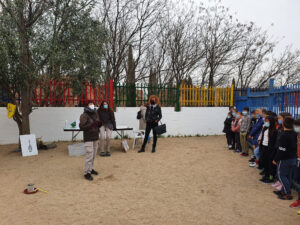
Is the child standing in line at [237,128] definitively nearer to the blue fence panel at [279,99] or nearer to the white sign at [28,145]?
the blue fence panel at [279,99]

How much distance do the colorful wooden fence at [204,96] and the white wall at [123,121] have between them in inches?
13.9

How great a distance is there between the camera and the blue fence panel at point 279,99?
673 cm

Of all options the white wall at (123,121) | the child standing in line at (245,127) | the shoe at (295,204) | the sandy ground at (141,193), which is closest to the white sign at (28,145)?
the sandy ground at (141,193)

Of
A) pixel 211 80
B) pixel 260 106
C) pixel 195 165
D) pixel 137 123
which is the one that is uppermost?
pixel 211 80

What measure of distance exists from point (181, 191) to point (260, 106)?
21.4ft

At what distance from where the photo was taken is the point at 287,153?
3.97 m

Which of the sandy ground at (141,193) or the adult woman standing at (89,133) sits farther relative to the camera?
the adult woman standing at (89,133)

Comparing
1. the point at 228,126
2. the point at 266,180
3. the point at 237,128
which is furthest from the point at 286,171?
the point at 228,126

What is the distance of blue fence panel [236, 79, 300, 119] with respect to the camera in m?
6.73

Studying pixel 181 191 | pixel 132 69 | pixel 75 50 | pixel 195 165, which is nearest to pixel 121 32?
pixel 132 69

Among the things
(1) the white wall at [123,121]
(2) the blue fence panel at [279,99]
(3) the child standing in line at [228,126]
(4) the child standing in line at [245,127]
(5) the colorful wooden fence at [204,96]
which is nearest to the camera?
(2) the blue fence panel at [279,99]

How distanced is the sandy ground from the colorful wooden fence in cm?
498

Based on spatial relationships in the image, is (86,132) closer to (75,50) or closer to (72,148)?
(72,148)

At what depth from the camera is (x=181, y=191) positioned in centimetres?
443
